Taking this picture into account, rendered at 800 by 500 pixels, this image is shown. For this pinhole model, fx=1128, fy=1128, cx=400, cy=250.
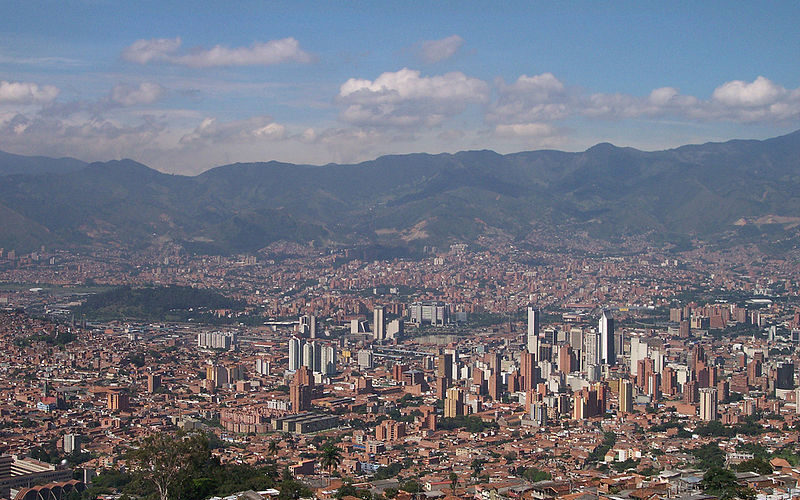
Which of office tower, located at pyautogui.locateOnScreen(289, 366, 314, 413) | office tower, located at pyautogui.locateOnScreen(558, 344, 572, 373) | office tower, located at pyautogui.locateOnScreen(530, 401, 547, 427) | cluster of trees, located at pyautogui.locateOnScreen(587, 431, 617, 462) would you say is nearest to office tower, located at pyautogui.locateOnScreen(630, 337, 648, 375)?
office tower, located at pyautogui.locateOnScreen(558, 344, 572, 373)

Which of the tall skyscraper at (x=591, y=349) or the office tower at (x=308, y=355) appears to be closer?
the office tower at (x=308, y=355)

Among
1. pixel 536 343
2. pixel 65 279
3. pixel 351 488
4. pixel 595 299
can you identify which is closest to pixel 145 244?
pixel 65 279

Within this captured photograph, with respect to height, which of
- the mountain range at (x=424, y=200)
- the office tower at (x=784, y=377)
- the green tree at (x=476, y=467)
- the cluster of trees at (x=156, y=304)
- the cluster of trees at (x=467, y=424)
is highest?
the mountain range at (x=424, y=200)

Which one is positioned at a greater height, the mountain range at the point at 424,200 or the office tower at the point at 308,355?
the mountain range at the point at 424,200

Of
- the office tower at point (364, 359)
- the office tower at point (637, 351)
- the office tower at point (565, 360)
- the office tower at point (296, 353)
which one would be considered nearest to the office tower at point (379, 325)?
the office tower at point (364, 359)

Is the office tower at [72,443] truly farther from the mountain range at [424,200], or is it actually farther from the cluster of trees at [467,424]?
the mountain range at [424,200]

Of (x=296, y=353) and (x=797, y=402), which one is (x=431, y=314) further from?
(x=797, y=402)
